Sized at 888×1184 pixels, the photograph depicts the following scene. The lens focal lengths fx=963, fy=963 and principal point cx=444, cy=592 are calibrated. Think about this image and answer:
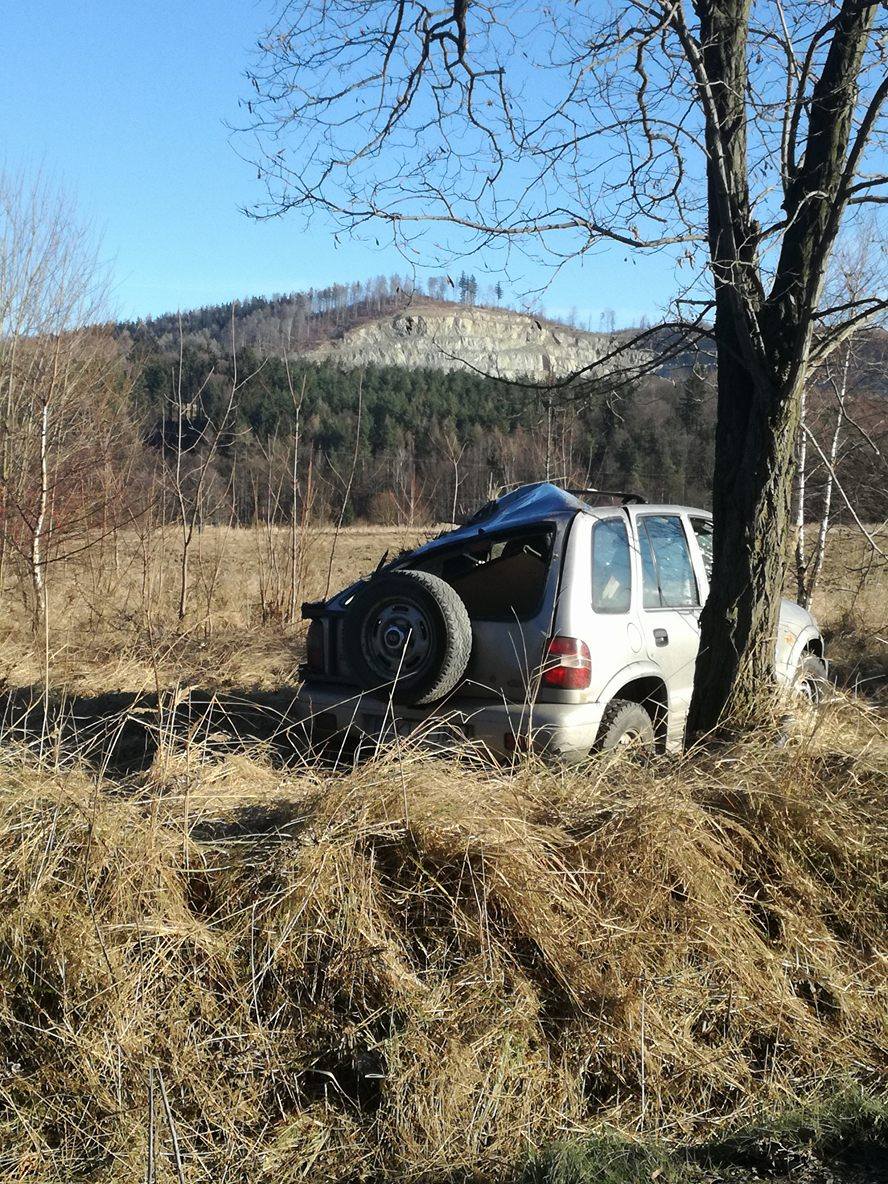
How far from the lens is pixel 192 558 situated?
53.3 ft

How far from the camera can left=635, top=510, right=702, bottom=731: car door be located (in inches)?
234

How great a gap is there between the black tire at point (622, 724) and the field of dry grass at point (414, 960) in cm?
90

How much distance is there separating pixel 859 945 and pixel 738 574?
192 cm

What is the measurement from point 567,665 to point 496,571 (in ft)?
3.35

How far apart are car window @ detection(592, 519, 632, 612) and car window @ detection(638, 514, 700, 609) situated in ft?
0.62

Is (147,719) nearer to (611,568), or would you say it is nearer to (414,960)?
(611,568)

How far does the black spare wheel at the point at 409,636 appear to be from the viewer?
17.3 ft

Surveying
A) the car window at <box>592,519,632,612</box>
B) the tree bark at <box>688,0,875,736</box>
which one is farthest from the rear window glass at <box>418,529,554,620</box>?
the tree bark at <box>688,0,875,736</box>

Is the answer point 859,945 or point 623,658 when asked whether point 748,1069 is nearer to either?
point 859,945

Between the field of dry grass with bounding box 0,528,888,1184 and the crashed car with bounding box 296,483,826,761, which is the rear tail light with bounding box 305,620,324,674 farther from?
the field of dry grass with bounding box 0,528,888,1184

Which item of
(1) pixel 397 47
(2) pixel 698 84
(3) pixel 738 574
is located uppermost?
(1) pixel 397 47

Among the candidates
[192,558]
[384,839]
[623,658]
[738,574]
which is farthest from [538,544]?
[192,558]

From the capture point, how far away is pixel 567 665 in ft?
17.1

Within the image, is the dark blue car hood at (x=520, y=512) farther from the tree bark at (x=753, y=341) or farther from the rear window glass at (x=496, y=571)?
the tree bark at (x=753, y=341)
